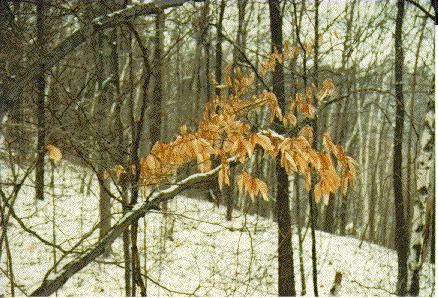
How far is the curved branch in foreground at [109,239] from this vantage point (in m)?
2.09

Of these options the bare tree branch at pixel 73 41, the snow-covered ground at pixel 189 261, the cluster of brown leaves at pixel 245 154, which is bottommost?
the snow-covered ground at pixel 189 261

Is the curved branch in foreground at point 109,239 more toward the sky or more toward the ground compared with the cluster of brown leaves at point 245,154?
more toward the ground

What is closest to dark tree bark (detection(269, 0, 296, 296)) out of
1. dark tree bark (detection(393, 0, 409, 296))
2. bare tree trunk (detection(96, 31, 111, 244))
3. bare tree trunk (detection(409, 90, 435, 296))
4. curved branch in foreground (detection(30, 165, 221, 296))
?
bare tree trunk (detection(409, 90, 435, 296))

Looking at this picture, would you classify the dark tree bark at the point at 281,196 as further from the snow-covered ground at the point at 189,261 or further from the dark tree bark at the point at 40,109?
the dark tree bark at the point at 40,109

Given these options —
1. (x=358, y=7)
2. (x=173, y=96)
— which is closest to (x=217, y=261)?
(x=358, y=7)

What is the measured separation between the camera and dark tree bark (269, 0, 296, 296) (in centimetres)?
502

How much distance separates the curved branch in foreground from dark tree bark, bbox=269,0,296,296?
2659mm

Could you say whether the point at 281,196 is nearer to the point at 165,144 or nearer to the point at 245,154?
the point at 165,144

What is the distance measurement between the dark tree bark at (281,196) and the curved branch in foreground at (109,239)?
105 inches

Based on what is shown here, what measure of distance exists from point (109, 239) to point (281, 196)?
3201 mm

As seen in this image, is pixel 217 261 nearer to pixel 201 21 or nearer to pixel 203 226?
pixel 203 226

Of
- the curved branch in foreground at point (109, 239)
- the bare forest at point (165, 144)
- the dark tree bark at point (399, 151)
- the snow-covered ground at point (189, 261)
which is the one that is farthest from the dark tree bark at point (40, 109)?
the dark tree bark at point (399, 151)

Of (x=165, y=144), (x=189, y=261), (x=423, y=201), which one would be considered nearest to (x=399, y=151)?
(x=423, y=201)

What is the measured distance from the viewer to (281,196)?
202 inches
